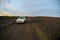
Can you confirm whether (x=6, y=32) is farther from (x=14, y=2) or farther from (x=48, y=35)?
(x=14, y=2)

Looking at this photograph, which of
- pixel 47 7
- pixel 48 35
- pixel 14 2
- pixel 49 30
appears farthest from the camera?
pixel 14 2

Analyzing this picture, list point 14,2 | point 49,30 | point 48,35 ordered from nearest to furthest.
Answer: point 48,35 → point 49,30 → point 14,2

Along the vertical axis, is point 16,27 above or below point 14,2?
below

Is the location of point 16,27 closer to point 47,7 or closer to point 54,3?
point 47,7

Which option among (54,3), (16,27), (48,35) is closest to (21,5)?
(54,3)

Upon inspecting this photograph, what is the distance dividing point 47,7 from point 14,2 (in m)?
0.57

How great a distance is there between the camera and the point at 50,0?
1834 millimetres

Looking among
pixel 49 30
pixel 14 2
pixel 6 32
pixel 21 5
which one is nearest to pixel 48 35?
pixel 49 30

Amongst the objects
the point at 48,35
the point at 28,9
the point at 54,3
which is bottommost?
the point at 48,35

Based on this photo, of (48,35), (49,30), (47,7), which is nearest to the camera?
(48,35)

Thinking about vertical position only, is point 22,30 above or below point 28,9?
below

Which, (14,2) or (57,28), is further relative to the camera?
(14,2)

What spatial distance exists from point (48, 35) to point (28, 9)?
945 mm

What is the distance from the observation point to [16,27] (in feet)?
3.44
